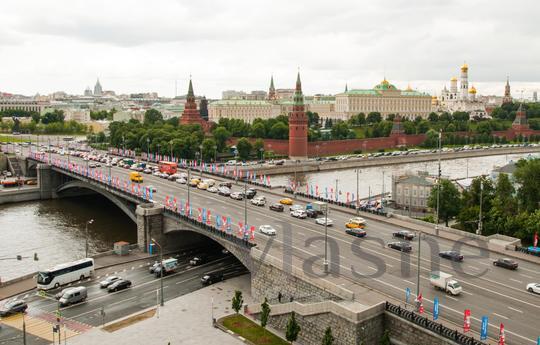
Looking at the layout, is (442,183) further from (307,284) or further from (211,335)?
(211,335)

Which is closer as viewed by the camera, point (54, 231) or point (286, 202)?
point (286, 202)

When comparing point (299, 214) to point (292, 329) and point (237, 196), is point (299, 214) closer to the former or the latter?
point (237, 196)

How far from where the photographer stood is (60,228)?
59750 mm

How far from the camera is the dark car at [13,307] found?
32938 millimetres

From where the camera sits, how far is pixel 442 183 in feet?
172

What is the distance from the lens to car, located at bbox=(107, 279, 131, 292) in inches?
1465

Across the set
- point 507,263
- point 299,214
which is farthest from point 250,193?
point 507,263

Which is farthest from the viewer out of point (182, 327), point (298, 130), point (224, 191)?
point (298, 130)

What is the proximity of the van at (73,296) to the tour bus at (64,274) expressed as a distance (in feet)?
10.6

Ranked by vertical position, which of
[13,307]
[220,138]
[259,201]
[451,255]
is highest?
[220,138]

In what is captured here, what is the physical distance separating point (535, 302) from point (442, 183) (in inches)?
1026

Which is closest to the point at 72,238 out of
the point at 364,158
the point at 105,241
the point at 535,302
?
the point at 105,241

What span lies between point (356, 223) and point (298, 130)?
259 feet

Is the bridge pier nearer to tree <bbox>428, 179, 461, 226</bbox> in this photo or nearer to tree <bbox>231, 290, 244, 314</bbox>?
tree <bbox>231, 290, 244, 314</bbox>
